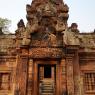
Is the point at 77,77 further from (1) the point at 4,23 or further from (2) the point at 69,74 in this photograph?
(1) the point at 4,23

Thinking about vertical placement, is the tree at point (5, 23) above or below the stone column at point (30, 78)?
above

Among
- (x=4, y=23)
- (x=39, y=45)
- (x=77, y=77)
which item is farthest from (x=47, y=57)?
(x=4, y=23)

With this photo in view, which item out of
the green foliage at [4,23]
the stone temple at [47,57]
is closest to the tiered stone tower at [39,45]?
the stone temple at [47,57]

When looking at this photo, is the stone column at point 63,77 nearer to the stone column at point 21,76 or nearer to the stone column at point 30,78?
the stone column at point 30,78

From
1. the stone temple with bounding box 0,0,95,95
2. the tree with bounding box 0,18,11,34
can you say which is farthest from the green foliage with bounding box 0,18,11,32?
the stone temple with bounding box 0,0,95,95

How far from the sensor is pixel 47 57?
14.2 m

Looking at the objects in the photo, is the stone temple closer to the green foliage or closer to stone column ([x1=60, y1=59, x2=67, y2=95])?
stone column ([x1=60, y1=59, x2=67, y2=95])

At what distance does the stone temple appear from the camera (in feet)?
45.5

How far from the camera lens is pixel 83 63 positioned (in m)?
15.0

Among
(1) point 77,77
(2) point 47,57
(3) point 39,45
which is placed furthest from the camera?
(3) point 39,45

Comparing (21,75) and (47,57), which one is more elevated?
(47,57)

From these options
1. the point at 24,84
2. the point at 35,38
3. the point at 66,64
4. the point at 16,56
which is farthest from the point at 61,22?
the point at 24,84

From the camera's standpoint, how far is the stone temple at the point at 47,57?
13.9 m

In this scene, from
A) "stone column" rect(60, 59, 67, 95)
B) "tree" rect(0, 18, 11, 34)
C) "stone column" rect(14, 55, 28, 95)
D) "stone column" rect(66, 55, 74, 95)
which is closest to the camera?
"stone column" rect(66, 55, 74, 95)
